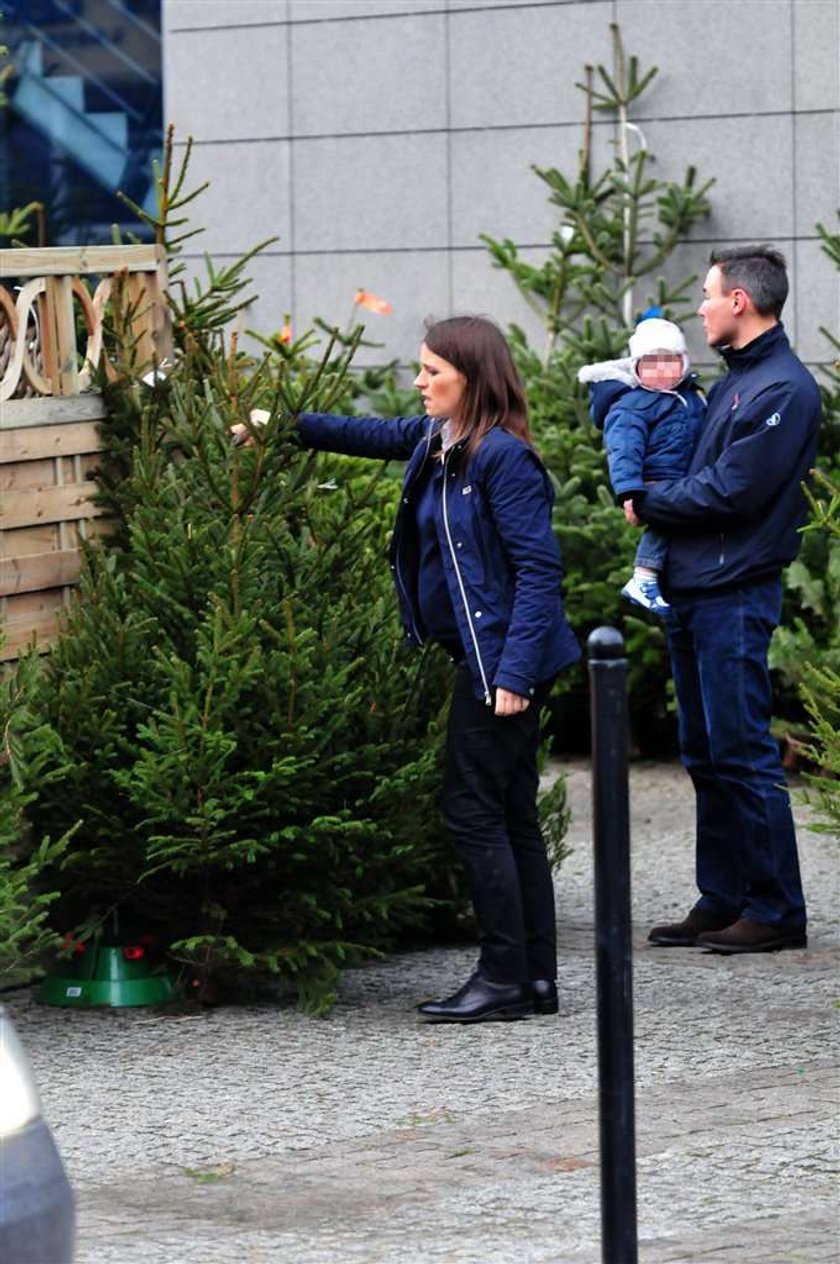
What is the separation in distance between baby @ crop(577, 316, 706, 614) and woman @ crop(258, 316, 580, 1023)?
0.73 metres

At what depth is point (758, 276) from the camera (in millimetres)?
7543

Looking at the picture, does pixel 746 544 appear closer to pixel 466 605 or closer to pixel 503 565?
pixel 503 565

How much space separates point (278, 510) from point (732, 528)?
4.75 feet

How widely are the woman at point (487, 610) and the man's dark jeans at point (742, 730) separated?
796 mm

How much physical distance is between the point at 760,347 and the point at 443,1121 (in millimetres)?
2906

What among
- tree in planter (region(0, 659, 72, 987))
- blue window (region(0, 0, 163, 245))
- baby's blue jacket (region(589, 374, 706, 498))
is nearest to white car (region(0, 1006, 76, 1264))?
tree in planter (region(0, 659, 72, 987))

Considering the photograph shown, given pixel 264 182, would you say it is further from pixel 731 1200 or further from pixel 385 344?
pixel 731 1200

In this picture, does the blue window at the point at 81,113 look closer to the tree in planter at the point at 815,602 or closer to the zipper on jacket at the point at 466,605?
the tree in planter at the point at 815,602

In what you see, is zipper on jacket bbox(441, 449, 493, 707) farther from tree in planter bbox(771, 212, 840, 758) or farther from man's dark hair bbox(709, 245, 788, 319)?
tree in planter bbox(771, 212, 840, 758)

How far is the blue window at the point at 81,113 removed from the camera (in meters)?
15.7

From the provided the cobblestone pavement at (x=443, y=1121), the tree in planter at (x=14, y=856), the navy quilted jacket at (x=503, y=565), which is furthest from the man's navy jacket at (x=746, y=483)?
the tree in planter at (x=14, y=856)

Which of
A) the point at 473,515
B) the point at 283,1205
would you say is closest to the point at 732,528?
the point at 473,515

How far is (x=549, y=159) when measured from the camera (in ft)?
44.4

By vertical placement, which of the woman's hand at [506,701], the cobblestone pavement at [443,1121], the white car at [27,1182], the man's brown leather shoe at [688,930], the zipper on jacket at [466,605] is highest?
the zipper on jacket at [466,605]
